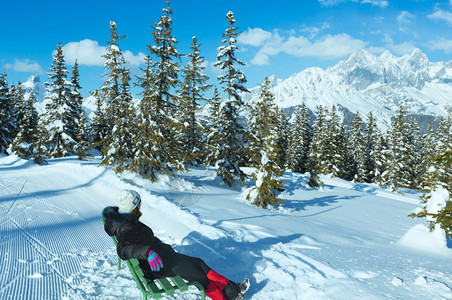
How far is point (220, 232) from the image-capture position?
7.54 meters

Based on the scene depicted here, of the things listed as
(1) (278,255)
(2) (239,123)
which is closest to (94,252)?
(1) (278,255)

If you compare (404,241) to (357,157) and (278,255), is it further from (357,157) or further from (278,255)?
(357,157)

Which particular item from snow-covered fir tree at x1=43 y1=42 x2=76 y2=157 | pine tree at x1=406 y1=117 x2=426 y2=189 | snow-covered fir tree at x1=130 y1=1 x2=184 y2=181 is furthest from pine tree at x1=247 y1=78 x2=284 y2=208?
pine tree at x1=406 y1=117 x2=426 y2=189

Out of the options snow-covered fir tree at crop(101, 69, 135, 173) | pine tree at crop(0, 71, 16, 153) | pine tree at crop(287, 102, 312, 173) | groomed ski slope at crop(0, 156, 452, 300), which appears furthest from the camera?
pine tree at crop(287, 102, 312, 173)

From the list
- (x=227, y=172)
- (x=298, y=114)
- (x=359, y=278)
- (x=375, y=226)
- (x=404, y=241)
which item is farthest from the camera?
(x=298, y=114)

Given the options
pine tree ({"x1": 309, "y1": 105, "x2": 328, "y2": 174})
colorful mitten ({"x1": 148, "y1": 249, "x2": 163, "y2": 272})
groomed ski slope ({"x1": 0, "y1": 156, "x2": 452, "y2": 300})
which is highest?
pine tree ({"x1": 309, "y1": 105, "x2": 328, "y2": 174})

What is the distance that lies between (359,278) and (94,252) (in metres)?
5.36

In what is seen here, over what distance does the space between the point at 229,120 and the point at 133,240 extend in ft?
61.9

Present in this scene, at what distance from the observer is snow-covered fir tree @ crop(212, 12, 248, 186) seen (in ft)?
73.2

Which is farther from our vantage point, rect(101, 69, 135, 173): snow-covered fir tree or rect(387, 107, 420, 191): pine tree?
rect(387, 107, 420, 191): pine tree

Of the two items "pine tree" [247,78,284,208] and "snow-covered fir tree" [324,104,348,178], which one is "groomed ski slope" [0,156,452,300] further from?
"snow-covered fir tree" [324,104,348,178]

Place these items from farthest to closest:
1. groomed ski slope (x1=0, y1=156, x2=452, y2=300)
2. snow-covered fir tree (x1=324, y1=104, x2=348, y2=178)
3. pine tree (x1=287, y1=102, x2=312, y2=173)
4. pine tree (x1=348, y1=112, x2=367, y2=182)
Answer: pine tree (x1=348, y1=112, x2=367, y2=182) → pine tree (x1=287, y1=102, x2=312, y2=173) → snow-covered fir tree (x1=324, y1=104, x2=348, y2=178) → groomed ski slope (x1=0, y1=156, x2=452, y2=300)

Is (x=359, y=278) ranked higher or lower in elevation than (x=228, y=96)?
lower

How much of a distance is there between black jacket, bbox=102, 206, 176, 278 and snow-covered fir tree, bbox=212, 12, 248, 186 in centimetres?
1821
